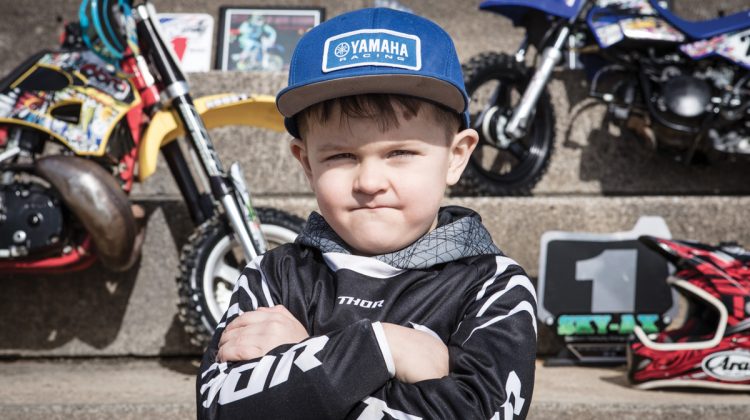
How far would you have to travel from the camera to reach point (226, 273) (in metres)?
1.99

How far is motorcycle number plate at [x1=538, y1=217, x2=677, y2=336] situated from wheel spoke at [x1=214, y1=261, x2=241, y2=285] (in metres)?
0.77

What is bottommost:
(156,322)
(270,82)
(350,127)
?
(156,322)

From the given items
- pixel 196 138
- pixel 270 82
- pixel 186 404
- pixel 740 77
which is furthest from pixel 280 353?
pixel 740 77

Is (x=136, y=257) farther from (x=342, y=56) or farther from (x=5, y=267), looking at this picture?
(x=342, y=56)

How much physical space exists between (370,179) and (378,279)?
12cm

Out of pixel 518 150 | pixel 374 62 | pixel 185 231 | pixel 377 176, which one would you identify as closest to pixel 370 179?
pixel 377 176

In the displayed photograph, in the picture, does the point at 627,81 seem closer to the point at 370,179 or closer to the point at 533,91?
the point at 533,91

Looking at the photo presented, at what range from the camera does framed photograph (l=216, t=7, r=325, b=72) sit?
3172 mm

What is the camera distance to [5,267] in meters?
1.97

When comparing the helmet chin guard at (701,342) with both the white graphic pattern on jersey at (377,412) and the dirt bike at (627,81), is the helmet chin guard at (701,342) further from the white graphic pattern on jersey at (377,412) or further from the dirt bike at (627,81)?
the white graphic pattern on jersey at (377,412)

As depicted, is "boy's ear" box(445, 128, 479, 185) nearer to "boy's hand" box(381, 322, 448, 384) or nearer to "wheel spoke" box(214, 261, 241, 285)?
"boy's hand" box(381, 322, 448, 384)

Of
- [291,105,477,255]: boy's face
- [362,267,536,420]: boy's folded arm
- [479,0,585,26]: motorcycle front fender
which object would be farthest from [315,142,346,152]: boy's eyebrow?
[479,0,585,26]: motorcycle front fender

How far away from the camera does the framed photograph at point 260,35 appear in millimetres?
3172

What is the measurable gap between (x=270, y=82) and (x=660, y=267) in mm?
1326
